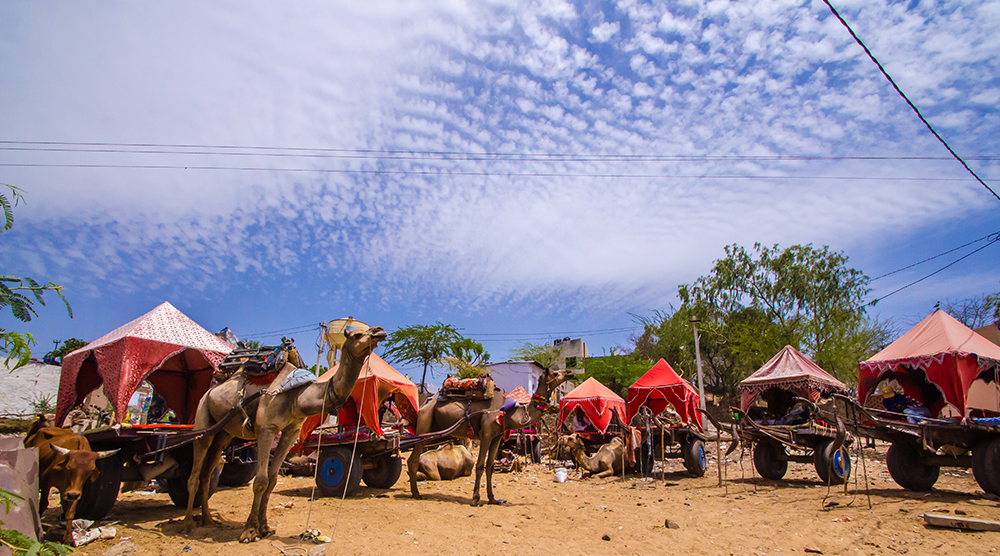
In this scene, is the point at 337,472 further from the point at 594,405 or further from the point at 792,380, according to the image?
the point at 792,380

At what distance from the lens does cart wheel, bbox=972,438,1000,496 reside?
8.91 meters

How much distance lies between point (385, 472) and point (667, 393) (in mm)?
10040

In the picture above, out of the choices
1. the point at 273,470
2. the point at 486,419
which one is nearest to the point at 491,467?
the point at 486,419

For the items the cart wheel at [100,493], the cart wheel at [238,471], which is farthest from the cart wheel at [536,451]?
the cart wheel at [100,493]

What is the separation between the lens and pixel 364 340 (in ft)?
19.1

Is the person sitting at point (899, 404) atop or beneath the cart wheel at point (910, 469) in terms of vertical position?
atop

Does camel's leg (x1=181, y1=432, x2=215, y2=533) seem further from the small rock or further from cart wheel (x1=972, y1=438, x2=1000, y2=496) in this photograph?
cart wheel (x1=972, y1=438, x2=1000, y2=496)

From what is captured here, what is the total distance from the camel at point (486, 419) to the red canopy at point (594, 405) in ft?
29.7

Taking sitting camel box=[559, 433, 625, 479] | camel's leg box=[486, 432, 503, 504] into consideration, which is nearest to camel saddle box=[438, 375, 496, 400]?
camel's leg box=[486, 432, 503, 504]

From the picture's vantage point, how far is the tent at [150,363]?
28.7 ft

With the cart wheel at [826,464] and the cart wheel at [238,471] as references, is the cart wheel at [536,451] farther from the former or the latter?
the cart wheel at [238,471]

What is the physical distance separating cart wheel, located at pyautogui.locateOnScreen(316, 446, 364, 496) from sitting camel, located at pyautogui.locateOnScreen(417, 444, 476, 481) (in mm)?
3218

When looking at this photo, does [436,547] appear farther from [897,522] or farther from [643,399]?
[643,399]

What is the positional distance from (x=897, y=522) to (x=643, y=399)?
33.3ft
